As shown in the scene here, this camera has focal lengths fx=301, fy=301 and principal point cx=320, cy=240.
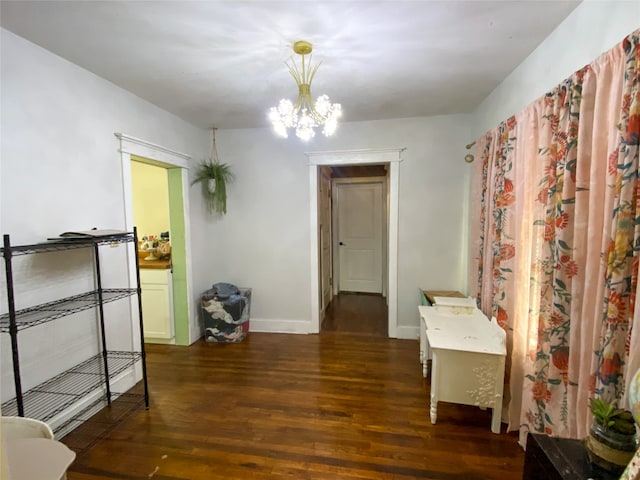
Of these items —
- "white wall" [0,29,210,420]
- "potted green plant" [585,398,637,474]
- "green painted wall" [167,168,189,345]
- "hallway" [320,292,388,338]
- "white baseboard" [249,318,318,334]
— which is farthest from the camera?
"hallway" [320,292,388,338]

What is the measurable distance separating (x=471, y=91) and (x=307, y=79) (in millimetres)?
1406

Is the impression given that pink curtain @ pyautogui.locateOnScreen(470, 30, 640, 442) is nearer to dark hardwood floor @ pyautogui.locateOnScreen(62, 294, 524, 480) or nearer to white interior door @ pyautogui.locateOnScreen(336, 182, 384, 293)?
dark hardwood floor @ pyautogui.locateOnScreen(62, 294, 524, 480)

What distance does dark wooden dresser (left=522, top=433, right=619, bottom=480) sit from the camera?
955mm

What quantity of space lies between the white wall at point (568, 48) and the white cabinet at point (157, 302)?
3489 mm

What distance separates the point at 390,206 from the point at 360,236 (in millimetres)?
2014

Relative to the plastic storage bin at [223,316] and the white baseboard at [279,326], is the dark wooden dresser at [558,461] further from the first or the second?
the plastic storage bin at [223,316]

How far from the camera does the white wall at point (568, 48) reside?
49.1 inches

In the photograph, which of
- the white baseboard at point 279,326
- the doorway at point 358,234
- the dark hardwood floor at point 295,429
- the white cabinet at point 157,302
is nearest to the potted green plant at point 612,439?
the dark hardwood floor at point 295,429

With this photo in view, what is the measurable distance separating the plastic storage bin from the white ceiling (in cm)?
200

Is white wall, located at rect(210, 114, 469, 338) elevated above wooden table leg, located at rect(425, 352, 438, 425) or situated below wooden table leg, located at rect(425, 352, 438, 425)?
above

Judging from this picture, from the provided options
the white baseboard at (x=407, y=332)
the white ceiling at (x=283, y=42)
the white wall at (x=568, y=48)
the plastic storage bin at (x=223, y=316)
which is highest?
the white ceiling at (x=283, y=42)

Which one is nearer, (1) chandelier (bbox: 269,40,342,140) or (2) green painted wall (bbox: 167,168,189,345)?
(1) chandelier (bbox: 269,40,342,140)

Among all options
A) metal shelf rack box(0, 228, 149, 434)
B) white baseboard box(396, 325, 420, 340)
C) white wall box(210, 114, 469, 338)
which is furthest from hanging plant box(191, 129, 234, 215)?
white baseboard box(396, 325, 420, 340)

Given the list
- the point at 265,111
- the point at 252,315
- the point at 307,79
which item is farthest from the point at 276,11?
the point at 252,315
